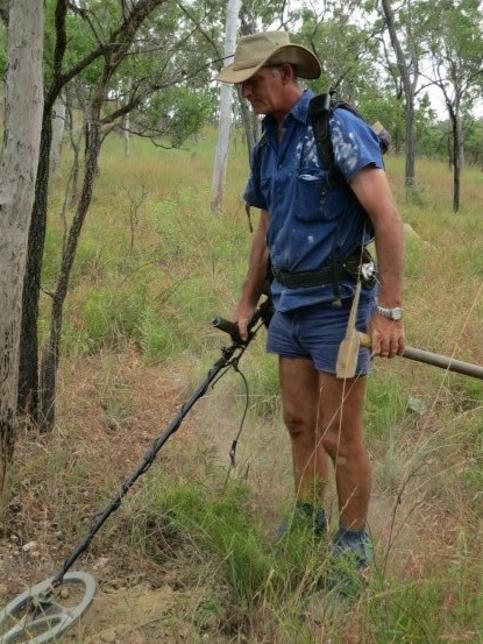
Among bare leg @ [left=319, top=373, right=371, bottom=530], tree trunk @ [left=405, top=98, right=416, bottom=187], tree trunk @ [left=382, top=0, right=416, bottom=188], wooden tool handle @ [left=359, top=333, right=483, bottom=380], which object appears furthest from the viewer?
tree trunk @ [left=405, top=98, right=416, bottom=187]

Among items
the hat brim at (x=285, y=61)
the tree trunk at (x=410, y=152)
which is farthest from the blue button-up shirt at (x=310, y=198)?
the tree trunk at (x=410, y=152)

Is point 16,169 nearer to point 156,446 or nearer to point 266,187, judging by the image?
point 266,187

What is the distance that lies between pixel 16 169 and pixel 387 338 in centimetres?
152

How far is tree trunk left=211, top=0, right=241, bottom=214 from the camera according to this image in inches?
457

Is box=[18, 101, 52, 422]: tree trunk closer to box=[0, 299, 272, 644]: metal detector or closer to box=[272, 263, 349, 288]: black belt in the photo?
box=[0, 299, 272, 644]: metal detector

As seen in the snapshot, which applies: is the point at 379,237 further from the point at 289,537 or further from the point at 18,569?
the point at 18,569

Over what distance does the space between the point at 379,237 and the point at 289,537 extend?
1082mm

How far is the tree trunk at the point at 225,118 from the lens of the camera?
38.1 feet

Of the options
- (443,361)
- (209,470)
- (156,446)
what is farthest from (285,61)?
(209,470)

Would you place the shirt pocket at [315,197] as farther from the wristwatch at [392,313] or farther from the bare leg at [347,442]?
the bare leg at [347,442]

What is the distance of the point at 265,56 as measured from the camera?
231 cm

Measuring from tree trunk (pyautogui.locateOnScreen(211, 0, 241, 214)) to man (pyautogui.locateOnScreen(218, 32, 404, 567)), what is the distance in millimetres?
8179

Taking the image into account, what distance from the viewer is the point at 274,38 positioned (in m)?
2.38

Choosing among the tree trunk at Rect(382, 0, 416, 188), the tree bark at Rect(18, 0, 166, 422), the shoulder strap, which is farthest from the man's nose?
the tree trunk at Rect(382, 0, 416, 188)
